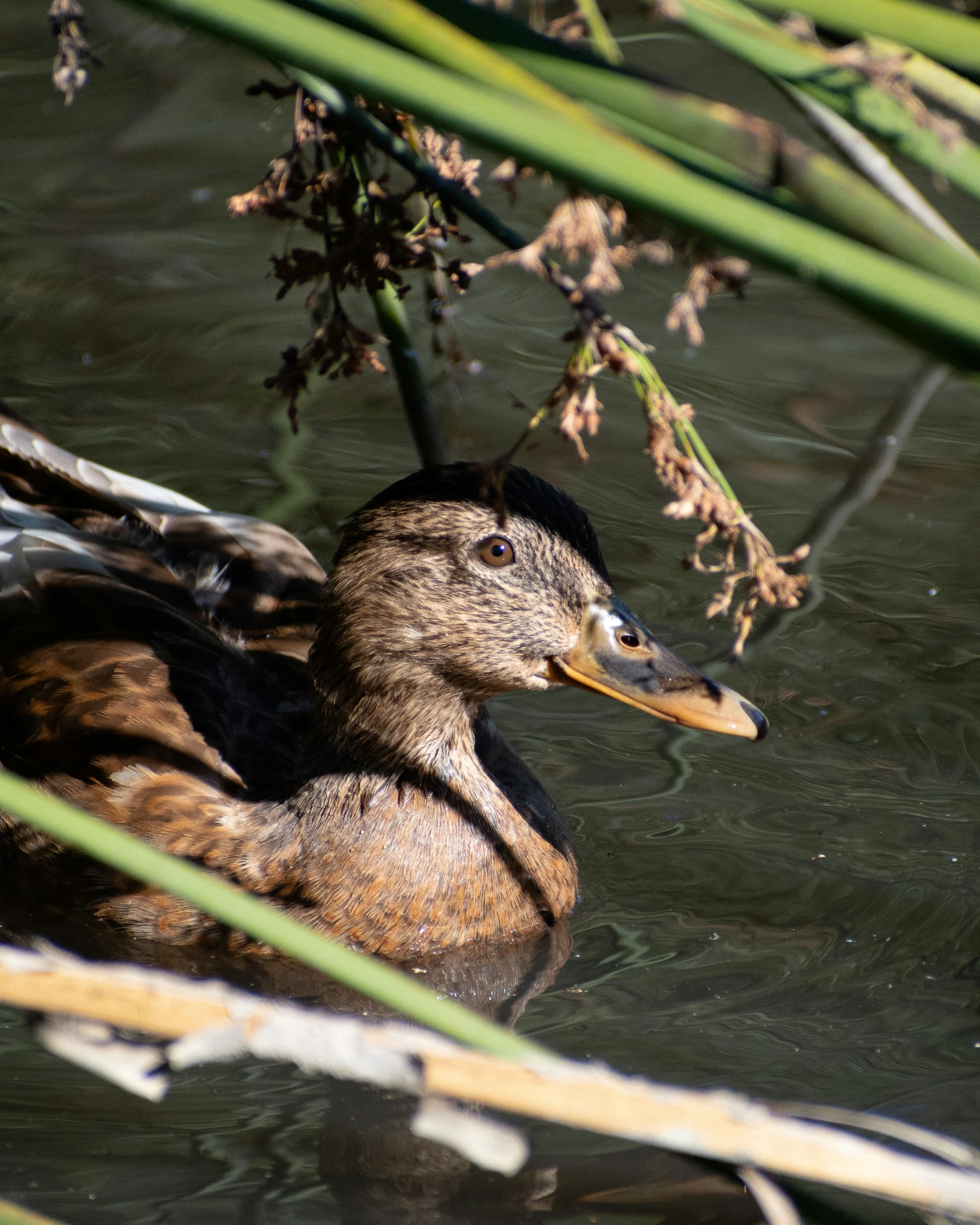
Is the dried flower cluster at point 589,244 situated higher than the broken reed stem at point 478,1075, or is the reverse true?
the dried flower cluster at point 589,244

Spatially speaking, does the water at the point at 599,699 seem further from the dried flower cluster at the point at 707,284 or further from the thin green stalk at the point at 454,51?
the thin green stalk at the point at 454,51

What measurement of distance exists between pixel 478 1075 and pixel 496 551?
6.84 ft

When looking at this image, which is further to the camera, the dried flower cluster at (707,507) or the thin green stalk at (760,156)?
the dried flower cluster at (707,507)

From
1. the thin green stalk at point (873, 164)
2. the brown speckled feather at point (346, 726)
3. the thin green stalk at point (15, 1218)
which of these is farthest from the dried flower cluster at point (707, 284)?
the thin green stalk at point (15, 1218)

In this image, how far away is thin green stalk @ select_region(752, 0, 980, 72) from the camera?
70.3 inches

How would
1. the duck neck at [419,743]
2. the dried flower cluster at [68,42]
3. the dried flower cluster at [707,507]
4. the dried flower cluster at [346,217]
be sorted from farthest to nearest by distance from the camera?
the duck neck at [419,743] < the dried flower cluster at [68,42] < the dried flower cluster at [346,217] < the dried flower cluster at [707,507]

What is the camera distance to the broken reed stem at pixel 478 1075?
5.82 ft

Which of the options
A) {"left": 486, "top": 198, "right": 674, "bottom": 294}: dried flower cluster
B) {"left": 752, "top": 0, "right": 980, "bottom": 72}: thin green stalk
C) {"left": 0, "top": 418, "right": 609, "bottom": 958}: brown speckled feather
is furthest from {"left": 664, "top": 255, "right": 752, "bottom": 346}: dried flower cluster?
{"left": 0, "top": 418, "right": 609, "bottom": 958}: brown speckled feather

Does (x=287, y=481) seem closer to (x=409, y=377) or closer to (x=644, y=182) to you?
(x=409, y=377)

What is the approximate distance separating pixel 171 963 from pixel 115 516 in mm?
1645

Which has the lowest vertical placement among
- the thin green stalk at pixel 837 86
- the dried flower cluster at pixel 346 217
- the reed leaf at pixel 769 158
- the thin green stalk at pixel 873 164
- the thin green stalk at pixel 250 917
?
the thin green stalk at pixel 250 917

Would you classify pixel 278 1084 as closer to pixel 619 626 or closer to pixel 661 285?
pixel 619 626

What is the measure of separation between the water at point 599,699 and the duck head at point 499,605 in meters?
0.77

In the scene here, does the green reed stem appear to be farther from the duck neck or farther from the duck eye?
the duck neck
